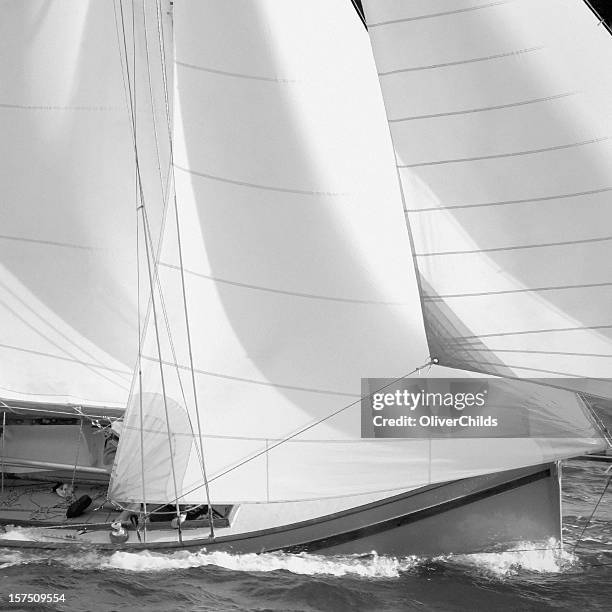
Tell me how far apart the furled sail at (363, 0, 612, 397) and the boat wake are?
7.44 ft

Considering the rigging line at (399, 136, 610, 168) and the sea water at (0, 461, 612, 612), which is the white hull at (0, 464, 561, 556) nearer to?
the sea water at (0, 461, 612, 612)

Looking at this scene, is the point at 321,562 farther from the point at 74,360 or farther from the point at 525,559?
the point at 74,360

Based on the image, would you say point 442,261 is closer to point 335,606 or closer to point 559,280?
point 559,280

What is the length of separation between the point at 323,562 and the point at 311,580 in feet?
1.33

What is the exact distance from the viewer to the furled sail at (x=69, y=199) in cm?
1234

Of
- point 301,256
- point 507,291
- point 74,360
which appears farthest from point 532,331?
point 74,360

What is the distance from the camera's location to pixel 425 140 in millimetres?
10336

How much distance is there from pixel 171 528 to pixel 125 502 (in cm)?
64

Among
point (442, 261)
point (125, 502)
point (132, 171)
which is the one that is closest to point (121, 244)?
point (132, 171)

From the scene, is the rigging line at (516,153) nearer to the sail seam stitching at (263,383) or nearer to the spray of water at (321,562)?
the sail seam stitching at (263,383)

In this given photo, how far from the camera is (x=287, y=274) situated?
36.7ft

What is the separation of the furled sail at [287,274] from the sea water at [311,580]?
0.76 meters

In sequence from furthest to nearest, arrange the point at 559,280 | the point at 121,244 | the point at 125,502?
1. the point at 121,244
2. the point at 125,502
3. the point at 559,280

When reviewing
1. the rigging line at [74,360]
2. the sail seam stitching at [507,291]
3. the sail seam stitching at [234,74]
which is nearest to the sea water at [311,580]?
the rigging line at [74,360]
